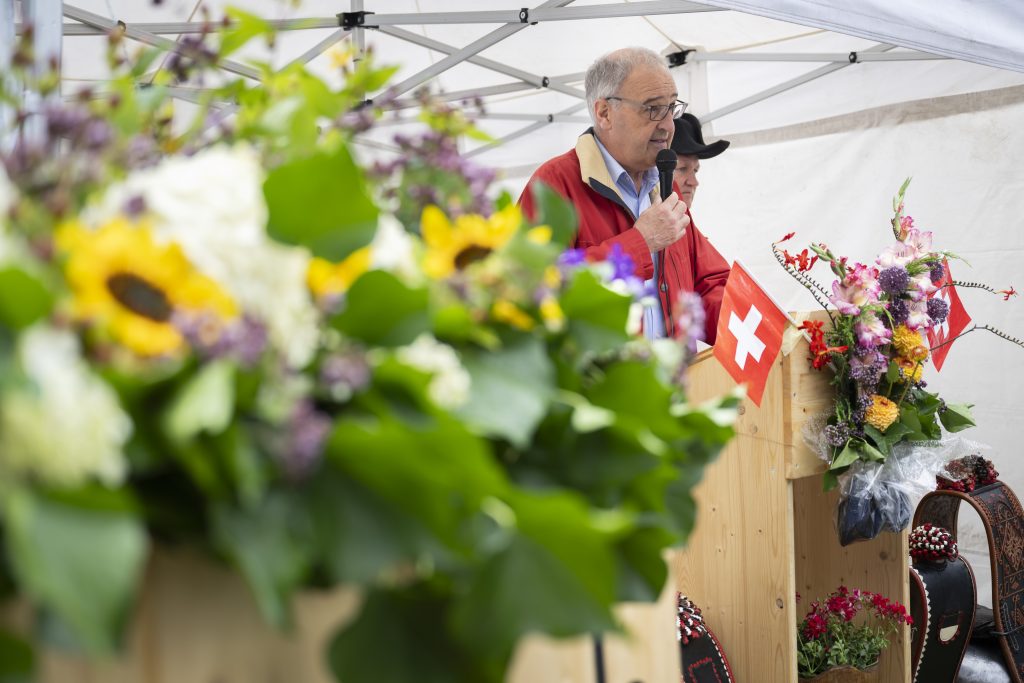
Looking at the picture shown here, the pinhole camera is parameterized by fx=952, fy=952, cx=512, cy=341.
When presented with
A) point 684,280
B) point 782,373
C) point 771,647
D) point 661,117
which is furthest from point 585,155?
point 771,647

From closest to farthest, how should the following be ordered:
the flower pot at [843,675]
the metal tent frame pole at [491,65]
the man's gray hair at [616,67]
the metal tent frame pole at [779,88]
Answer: the flower pot at [843,675], the man's gray hair at [616,67], the metal tent frame pole at [491,65], the metal tent frame pole at [779,88]

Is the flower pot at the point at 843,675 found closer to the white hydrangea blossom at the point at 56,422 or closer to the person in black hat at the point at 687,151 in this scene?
the person in black hat at the point at 687,151

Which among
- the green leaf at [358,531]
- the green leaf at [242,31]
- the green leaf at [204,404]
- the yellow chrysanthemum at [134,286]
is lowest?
the green leaf at [358,531]

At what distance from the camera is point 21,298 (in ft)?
1.17

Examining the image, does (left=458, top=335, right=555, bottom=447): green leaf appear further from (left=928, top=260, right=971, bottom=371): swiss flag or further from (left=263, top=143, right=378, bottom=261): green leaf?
(left=928, top=260, right=971, bottom=371): swiss flag

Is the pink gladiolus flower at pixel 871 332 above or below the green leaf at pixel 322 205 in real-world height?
below

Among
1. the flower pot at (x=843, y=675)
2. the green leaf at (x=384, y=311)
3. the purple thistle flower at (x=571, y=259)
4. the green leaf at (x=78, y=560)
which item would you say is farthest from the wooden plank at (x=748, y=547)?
the green leaf at (x=78, y=560)

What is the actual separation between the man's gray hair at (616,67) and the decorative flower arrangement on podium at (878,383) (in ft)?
2.31

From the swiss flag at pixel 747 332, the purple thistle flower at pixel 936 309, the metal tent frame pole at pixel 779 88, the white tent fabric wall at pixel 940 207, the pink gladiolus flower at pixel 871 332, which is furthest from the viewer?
the metal tent frame pole at pixel 779 88

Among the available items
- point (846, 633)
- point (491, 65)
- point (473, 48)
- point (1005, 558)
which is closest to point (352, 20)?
point (473, 48)

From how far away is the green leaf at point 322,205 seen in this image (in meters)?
0.44

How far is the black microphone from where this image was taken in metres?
2.29

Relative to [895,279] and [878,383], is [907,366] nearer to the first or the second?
[878,383]

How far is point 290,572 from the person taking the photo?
40 centimetres
